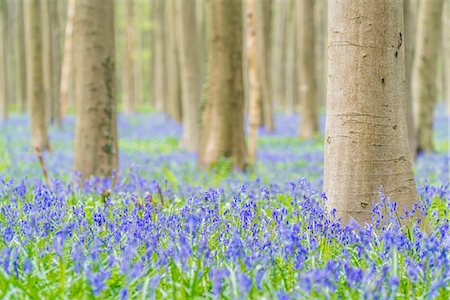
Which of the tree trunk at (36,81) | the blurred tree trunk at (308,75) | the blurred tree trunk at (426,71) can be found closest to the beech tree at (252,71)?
the blurred tree trunk at (426,71)

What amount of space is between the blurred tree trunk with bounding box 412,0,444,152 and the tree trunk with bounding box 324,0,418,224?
8.33m

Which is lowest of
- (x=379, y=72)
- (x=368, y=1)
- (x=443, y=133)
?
(x=443, y=133)

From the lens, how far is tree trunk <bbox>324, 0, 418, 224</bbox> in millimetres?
4438

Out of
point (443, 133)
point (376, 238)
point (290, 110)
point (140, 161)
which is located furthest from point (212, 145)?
point (290, 110)

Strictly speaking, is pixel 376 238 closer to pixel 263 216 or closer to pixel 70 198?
pixel 263 216

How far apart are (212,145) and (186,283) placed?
637cm

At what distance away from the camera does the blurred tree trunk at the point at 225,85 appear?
9.35m

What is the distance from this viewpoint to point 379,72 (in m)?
4.46

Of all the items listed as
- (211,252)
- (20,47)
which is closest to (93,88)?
(211,252)

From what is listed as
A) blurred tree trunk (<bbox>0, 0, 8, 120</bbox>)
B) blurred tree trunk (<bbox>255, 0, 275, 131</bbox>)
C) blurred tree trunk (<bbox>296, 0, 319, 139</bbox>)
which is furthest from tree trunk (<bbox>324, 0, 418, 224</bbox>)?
blurred tree trunk (<bbox>0, 0, 8, 120</bbox>)

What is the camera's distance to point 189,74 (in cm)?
1291

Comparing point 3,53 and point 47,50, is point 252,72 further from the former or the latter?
point 3,53

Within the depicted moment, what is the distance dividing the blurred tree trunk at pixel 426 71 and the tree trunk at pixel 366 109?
328 inches

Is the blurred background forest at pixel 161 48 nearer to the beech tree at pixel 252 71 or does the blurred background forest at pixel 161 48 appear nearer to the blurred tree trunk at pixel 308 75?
the blurred tree trunk at pixel 308 75
